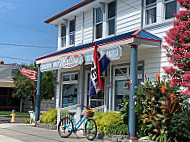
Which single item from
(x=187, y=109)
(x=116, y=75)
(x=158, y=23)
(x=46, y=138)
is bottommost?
(x=46, y=138)

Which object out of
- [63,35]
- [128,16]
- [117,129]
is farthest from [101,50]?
[63,35]

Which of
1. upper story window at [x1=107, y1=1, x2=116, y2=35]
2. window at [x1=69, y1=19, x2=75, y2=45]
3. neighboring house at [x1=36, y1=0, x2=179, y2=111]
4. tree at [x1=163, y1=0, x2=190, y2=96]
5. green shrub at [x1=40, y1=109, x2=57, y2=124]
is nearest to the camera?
tree at [x1=163, y1=0, x2=190, y2=96]

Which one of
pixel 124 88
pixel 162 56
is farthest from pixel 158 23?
pixel 124 88

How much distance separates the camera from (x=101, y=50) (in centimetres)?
1125

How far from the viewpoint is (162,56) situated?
1155 cm

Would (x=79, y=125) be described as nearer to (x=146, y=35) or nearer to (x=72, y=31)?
(x=146, y=35)

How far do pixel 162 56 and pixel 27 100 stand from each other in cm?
3299

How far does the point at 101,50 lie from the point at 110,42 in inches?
21.8

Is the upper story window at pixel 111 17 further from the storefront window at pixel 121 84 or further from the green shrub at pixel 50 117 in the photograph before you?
the green shrub at pixel 50 117

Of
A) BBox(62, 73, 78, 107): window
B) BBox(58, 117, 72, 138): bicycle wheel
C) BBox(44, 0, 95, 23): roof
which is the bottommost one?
BBox(58, 117, 72, 138): bicycle wheel

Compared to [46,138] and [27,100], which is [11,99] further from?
[46,138]

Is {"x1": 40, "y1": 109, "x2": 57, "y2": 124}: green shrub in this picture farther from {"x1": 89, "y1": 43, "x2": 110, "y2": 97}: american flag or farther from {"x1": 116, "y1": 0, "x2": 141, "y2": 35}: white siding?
{"x1": 89, "y1": 43, "x2": 110, "y2": 97}: american flag

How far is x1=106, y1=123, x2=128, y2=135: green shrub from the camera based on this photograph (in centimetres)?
1067

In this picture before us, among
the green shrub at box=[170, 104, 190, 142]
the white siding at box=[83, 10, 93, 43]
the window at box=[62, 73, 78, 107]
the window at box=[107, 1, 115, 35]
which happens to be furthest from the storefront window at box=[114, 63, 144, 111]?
the green shrub at box=[170, 104, 190, 142]
